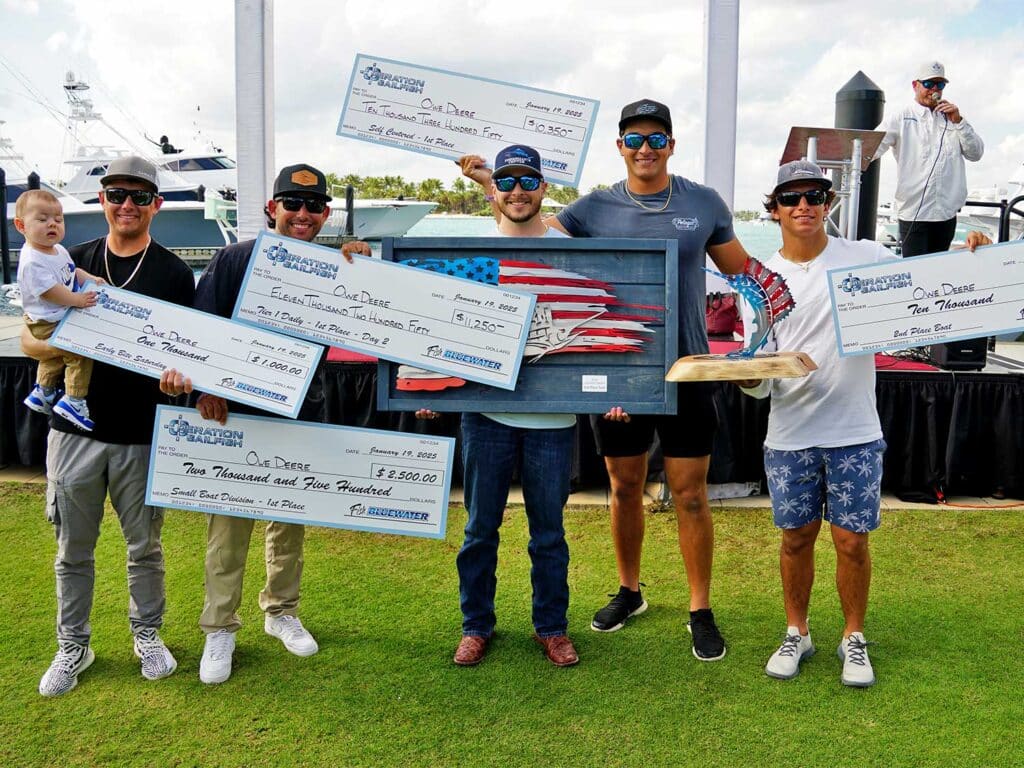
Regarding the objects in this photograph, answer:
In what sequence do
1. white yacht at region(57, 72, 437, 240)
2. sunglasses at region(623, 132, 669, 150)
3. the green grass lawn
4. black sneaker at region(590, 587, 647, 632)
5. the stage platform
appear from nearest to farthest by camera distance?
the green grass lawn
sunglasses at region(623, 132, 669, 150)
black sneaker at region(590, 587, 647, 632)
the stage platform
white yacht at region(57, 72, 437, 240)

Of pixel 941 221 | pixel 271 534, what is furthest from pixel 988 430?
pixel 271 534

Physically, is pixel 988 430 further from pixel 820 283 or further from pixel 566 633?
pixel 566 633

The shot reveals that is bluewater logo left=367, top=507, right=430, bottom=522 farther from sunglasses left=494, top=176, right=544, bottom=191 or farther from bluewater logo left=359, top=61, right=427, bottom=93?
bluewater logo left=359, top=61, right=427, bottom=93

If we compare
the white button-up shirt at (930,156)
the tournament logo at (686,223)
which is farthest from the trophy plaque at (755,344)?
the white button-up shirt at (930,156)

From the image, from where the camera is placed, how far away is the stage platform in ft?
15.5

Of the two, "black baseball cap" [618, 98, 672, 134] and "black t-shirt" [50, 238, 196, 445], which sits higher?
"black baseball cap" [618, 98, 672, 134]

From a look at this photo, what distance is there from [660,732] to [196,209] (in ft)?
91.3

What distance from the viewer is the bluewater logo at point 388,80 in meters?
3.62

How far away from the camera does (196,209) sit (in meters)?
27.5

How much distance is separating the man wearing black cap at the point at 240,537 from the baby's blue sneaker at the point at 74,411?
28 centimetres

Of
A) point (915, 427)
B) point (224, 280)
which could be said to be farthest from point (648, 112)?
point (915, 427)

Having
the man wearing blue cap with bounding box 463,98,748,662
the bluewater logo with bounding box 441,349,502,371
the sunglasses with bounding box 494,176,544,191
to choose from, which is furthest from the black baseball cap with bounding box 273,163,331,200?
the man wearing blue cap with bounding box 463,98,748,662

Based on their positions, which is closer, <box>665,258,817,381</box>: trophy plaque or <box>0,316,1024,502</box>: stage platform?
<box>665,258,817,381</box>: trophy plaque

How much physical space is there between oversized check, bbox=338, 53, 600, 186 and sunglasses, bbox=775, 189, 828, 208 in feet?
3.75
